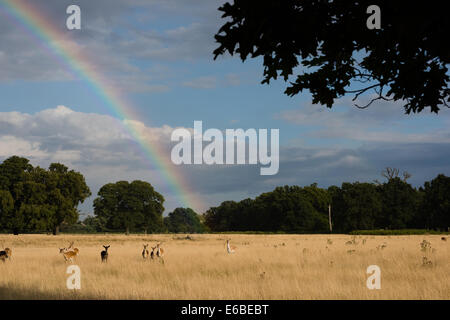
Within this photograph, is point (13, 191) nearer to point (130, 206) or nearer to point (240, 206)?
point (130, 206)

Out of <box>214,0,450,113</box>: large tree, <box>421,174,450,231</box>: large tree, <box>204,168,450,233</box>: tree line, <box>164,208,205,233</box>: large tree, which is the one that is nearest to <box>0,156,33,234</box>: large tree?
<box>204,168,450,233</box>: tree line

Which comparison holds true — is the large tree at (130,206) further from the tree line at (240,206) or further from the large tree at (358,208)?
the large tree at (358,208)

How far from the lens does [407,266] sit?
55.6 feet

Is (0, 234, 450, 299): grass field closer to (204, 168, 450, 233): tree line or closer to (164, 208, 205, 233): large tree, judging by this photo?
(204, 168, 450, 233): tree line

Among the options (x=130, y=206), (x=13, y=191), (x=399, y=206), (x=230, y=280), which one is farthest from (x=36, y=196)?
(x=399, y=206)

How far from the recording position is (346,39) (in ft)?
19.1

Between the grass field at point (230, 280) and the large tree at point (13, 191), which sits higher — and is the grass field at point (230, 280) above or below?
below

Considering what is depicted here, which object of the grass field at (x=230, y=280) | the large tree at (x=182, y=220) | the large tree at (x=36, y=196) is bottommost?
the large tree at (x=182, y=220)

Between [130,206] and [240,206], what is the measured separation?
40026 millimetres

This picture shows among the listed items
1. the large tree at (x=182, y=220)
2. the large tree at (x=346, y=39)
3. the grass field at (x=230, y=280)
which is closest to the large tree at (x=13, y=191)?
the grass field at (x=230, y=280)

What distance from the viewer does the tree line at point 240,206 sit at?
66125mm
